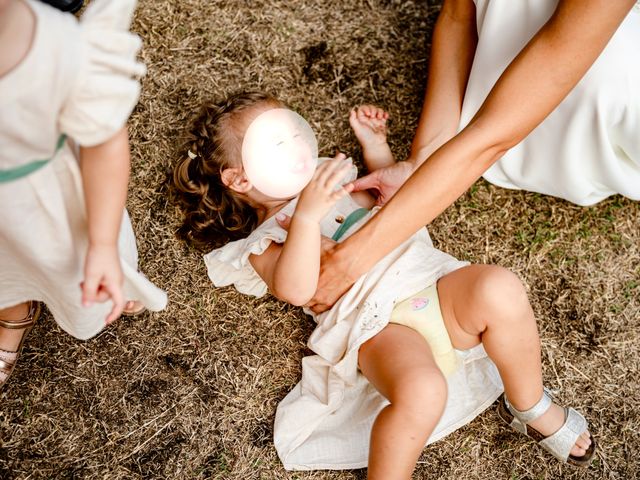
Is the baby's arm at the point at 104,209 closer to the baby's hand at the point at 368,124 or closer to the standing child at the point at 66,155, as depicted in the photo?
the standing child at the point at 66,155

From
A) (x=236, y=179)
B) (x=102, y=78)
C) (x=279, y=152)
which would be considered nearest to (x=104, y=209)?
(x=102, y=78)

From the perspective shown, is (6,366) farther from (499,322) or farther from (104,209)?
(499,322)

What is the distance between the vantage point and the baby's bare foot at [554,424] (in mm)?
2057

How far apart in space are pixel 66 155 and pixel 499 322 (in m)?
1.19

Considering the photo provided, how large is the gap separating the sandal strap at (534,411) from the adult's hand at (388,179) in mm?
777

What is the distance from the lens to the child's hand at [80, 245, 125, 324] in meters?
1.40

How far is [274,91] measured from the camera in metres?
2.45

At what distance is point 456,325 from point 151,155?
120 cm

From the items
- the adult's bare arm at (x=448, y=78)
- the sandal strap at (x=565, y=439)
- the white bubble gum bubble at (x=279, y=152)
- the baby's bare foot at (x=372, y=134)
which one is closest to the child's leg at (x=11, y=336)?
the white bubble gum bubble at (x=279, y=152)

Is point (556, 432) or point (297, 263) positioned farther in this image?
point (556, 432)

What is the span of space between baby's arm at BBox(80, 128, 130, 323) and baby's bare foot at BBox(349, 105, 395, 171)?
1.06 meters

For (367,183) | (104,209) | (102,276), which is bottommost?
(367,183)

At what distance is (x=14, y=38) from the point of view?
1.18 metres

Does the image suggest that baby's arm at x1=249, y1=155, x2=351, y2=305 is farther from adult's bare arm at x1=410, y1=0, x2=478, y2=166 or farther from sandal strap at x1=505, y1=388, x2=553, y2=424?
sandal strap at x1=505, y1=388, x2=553, y2=424
